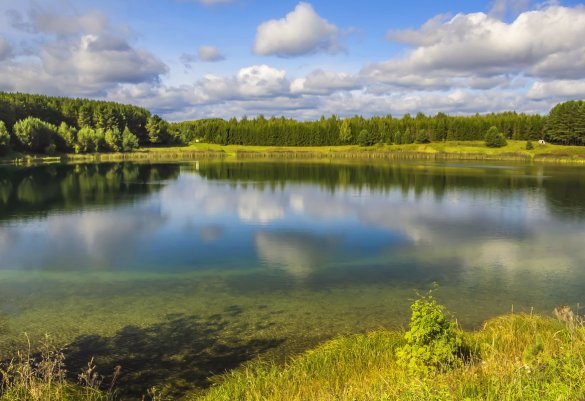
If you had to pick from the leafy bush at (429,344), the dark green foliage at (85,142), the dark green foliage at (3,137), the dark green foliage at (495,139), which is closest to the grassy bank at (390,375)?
the leafy bush at (429,344)

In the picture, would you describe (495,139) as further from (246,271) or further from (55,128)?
(246,271)

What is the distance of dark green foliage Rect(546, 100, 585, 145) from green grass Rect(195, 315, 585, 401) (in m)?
180

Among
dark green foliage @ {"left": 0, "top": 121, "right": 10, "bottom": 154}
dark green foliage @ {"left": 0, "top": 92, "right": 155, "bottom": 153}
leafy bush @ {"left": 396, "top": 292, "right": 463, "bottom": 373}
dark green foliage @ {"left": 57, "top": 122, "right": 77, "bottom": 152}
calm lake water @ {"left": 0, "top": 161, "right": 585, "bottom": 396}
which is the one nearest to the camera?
leafy bush @ {"left": 396, "top": 292, "right": 463, "bottom": 373}

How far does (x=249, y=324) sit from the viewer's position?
1812 centimetres

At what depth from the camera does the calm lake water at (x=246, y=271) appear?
16609 mm

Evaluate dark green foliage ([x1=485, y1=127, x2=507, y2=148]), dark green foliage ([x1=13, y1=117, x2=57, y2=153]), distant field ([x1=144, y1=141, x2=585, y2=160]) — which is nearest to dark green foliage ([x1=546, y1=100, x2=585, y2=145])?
distant field ([x1=144, y1=141, x2=585, y2=160])

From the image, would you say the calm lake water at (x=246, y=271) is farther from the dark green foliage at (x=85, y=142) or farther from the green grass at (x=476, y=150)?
the green grass at (x=476, y=150)

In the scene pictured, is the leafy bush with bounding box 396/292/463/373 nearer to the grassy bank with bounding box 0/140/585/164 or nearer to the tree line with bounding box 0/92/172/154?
the tree line with bounding box 0/92/172/154

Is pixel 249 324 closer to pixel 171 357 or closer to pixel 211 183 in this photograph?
pixel 171 357

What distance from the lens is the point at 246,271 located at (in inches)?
1001

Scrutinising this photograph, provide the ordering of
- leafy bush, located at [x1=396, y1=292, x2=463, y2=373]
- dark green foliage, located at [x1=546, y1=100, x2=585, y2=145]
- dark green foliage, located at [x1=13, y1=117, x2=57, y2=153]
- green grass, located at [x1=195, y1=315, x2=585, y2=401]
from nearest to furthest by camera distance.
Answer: green grass, located at [x1=195, y1=315, x2=585, y2=401] → leafy bush, located at [x1=396, y1=292, x2=463, y2=373] → dark green foliage, located at [x1=13, y1=117, x2=57, y2=153] → dark green foliage, located at [x1=546, y1=100, x2=585, y2=145]

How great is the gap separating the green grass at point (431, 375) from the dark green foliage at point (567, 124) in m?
180

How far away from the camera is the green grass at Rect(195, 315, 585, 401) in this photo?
812cm

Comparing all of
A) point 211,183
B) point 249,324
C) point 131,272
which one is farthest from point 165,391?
point 211,183
